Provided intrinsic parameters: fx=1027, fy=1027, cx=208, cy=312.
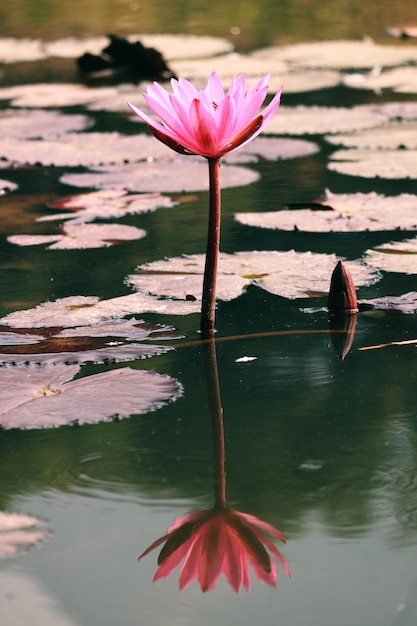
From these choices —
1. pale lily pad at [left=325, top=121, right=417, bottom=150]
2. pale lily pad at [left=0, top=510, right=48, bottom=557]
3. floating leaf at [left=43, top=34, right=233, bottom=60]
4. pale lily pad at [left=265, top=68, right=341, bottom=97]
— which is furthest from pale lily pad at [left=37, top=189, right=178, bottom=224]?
floating leaf at [left=43, top=34, right=233, bottom=60]

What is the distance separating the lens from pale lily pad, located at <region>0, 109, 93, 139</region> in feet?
11.3

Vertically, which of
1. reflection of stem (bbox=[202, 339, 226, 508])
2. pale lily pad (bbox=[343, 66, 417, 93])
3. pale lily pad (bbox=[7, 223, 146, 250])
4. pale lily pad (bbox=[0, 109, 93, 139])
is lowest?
reflection of stem (bbox=[202, 339, 226, 508])

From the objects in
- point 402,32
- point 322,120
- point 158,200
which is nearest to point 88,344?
point 158,200

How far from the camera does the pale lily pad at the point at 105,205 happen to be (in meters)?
2.44

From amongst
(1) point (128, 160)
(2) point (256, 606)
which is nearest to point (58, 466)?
(2) point (256, 606)

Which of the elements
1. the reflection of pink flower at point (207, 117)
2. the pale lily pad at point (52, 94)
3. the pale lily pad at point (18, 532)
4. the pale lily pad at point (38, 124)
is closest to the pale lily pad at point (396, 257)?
the reflection of pink flower at point (207, 117)

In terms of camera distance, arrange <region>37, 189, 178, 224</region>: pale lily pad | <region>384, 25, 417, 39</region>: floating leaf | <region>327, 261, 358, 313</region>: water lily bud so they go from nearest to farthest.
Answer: <region>327, 261, 358, 313</region>: water lily bud
<region>37, 189, 178, 224</region>: pale lily pad
<region>384, 25, 417, 39</region>: floating leaf

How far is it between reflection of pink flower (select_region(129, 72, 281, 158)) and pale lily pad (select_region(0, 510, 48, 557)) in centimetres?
64

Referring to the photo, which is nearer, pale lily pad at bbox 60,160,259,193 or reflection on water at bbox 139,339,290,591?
reflection on water at bbox 139,339,290,591

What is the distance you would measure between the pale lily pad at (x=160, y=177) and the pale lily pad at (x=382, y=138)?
43 cm

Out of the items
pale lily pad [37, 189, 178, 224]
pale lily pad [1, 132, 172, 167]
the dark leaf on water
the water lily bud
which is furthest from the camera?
the dark leaf on water

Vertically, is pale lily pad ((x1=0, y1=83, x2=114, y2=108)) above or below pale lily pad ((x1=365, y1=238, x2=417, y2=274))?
above

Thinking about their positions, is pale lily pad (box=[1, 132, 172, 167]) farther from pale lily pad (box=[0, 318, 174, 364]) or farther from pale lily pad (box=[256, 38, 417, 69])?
pale lily pad (box=[256, 38, 417, 69])

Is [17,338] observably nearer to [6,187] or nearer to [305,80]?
[6,187]
